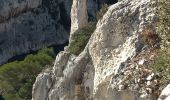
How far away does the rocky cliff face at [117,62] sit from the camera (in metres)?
18.6

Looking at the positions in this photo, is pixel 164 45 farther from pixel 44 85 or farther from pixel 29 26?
pixel 29 26

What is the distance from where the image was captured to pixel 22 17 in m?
93.1

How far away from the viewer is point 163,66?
16938mm

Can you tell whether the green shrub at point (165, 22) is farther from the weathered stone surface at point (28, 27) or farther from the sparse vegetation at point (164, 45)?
the weathered stone surface at point (28, 27)

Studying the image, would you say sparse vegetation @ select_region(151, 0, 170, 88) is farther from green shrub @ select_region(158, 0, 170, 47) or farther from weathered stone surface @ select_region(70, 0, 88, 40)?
weathered stone surface @ select_region(70, 0, 88, 40)

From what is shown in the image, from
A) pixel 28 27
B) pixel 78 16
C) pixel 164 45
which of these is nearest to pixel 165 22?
pixel 164 45

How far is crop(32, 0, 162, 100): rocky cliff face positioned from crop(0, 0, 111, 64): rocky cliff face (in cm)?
6382

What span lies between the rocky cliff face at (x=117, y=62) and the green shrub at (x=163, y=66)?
61cm

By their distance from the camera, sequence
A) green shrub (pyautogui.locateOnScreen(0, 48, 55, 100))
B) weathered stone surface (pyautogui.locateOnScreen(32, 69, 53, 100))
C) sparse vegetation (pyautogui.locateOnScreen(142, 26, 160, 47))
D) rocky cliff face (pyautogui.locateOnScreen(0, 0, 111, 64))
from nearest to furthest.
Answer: sparse vegetation (pyautogui.locateOnScreen(142, 26, 160, 47)) → weathered stone surface (pyautogui.locateOnScreen(32, 69, 53, 100)) → green shrub (pyautogui.locateOnScreen(0, 48, 55, 100)) → rocky cliff face (pyautogui.locateOnScreen(0, 0, 111, 64))

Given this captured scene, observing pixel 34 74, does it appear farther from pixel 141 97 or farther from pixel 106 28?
pixel 141 97

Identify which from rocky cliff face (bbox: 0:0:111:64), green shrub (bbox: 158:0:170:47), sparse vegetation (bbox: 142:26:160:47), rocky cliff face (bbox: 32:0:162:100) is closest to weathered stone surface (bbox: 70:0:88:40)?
rocky cliff face (bbox: 32:0:162:100)

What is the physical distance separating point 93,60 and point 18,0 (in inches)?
2799

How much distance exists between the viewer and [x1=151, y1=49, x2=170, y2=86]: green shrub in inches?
647

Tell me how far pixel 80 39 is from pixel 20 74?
27.9 m
